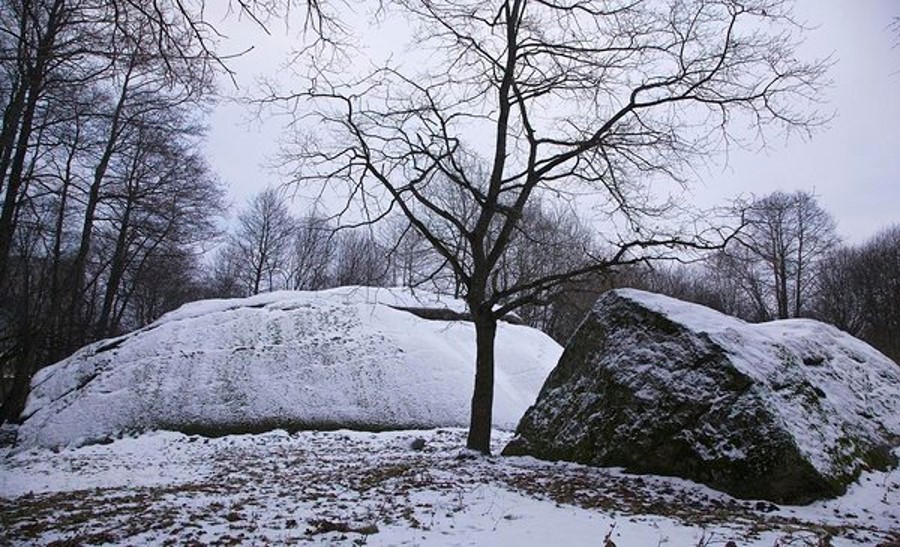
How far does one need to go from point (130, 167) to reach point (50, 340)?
Result: 25.0 ft

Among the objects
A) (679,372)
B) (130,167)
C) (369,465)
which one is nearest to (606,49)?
(679,372)

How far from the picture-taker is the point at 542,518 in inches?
218

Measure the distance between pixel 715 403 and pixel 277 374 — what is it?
1303 cm

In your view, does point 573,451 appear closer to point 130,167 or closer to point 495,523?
point 495,523

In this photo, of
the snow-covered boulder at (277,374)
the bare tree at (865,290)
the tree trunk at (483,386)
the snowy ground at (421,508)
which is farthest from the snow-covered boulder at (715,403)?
the bare tree at (865,290)

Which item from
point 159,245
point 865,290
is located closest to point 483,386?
point 159,245

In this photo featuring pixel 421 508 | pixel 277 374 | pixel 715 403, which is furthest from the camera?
pixel 277 374

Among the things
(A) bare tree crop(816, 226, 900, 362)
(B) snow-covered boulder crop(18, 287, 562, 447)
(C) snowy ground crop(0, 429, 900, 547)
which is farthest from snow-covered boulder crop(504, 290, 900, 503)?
(A) bare tree crop(816, 226, 900, 362)

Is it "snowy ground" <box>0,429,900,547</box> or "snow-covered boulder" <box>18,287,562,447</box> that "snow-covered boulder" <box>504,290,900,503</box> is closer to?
"snowy ground" <box>0,429,900,547</box>

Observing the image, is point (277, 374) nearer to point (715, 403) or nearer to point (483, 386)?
point (483, 386)

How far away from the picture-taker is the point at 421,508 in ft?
19.1

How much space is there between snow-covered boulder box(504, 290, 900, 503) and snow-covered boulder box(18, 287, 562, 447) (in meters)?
6.25

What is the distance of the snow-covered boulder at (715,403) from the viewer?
7059 millimetres

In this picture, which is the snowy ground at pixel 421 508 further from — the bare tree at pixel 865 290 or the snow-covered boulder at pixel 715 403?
the bare tree at pixel 865 290
